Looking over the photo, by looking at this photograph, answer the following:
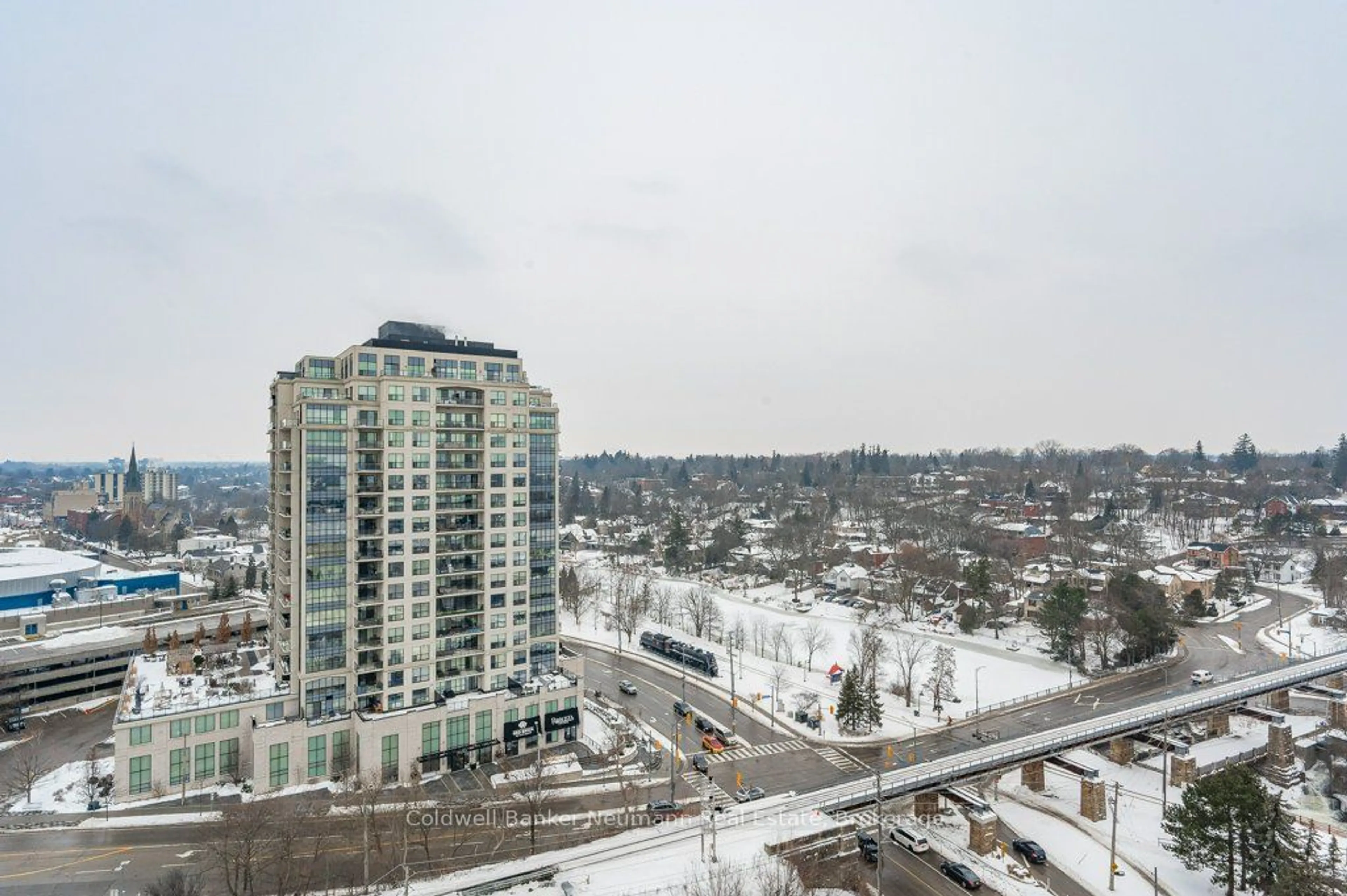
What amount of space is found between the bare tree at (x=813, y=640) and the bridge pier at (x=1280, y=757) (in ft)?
122

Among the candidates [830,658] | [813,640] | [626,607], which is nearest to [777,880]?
[813,640]

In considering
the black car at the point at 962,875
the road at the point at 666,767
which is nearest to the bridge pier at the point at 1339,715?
the road at the point at 666,767

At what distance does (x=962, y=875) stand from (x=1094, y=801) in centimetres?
1519

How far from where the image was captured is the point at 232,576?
10962cm

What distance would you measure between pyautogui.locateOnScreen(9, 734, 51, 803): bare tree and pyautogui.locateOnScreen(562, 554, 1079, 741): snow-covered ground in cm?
4956

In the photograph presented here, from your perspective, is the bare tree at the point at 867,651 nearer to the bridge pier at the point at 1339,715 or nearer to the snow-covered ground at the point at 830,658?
the snow-covered ground at the point at 830,658

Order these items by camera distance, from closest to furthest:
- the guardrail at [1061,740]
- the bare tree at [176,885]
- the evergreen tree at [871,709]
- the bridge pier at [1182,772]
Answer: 1. the bare tree at [176,885]
2. the guardrail at [1061,740]
3. the bridge pier at [1182,772]
4. the evergreen tree at [871,709]

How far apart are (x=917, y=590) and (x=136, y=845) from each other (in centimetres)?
9529

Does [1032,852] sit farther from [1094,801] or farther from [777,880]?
[777,880]

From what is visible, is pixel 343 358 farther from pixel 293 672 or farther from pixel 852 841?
pixel 852 841

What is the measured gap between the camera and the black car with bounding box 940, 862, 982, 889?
35.3 metres

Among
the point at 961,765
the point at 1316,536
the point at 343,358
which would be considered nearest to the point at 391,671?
the point at 343,358

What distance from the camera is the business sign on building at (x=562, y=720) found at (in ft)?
168

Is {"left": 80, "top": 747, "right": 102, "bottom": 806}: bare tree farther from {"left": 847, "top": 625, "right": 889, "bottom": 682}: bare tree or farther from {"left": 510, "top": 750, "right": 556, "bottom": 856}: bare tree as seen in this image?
{"left": 847, "top": 625, "right": 889, "bottom": 682}: bare tree
